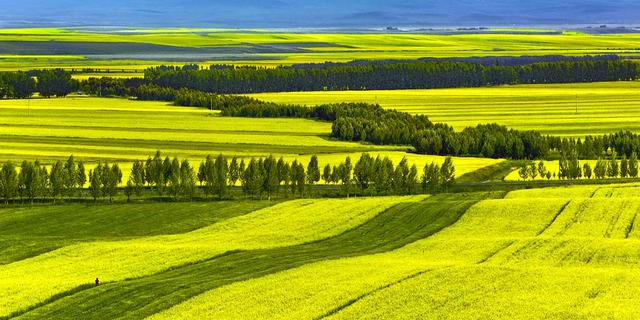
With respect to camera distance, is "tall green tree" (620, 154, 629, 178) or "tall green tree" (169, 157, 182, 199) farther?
"tall green tree" (620, 154, 629, 178)

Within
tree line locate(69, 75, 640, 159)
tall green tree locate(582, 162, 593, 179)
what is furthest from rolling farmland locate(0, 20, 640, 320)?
tall green tree locate(582, 162, 593, 179)

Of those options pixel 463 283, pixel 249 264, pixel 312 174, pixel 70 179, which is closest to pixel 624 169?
pixel 312 174

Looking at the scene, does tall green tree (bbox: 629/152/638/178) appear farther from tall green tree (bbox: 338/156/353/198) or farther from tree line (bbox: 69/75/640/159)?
tall green tree (bbox: 338/156/353/198)

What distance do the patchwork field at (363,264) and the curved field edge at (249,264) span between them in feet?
0.32

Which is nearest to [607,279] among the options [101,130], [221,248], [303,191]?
[221,248]

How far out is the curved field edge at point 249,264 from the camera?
43.4 metres

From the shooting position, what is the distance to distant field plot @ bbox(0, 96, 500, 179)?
108m

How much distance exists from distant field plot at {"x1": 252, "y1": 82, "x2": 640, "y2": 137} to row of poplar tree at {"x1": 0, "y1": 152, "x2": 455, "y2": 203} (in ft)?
156

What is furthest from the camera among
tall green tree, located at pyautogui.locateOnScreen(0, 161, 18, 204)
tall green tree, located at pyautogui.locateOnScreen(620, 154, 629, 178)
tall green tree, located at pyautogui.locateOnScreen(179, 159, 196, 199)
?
tall green tree, located at pyautogui.locateOnScreen(620, 154, 629, 178)

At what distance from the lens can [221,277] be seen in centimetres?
4909

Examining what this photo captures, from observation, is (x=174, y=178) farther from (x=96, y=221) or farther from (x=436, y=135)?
(x=436, y=135)

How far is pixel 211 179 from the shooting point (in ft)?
279

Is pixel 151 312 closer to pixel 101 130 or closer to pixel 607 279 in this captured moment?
pixel 607 279

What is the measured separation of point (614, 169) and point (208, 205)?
3611 cm
